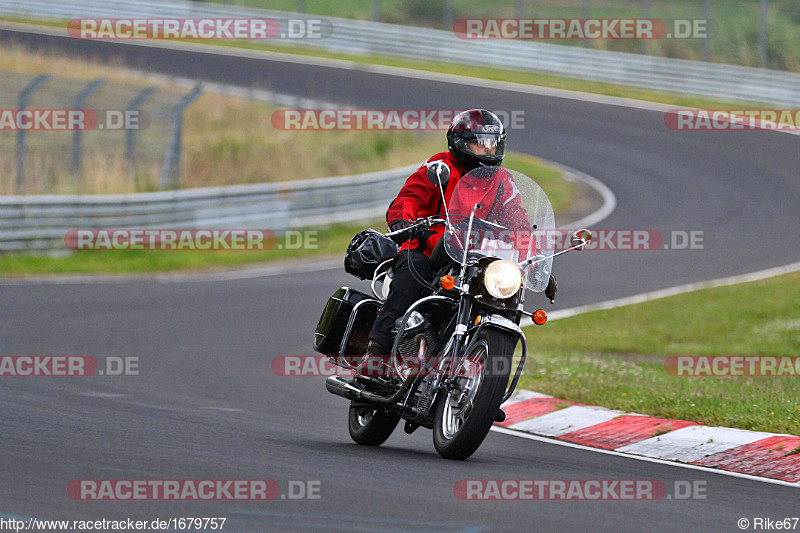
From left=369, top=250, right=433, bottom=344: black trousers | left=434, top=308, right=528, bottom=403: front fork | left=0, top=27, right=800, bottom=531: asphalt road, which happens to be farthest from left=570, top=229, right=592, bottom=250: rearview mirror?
left=0, top=27, right=800, bottom=531: asphalt road

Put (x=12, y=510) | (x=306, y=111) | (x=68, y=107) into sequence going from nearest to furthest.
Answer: (x=12, y=510) → (x=68, y=107) → (x=306, y=111)

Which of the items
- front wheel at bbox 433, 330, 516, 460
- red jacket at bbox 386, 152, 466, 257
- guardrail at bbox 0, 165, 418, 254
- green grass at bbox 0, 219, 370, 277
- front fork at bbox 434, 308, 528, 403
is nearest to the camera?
front wheel at bbox 433, 330, 516, 460

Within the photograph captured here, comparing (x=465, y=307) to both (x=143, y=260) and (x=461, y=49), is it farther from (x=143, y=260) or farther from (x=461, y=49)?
(x=461, y=49)

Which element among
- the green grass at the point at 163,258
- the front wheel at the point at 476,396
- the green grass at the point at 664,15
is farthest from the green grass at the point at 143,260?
the green grass at the point at 664,15

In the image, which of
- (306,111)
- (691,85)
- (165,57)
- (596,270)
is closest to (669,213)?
(596,270)

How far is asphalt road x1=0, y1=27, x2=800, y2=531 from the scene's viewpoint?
19.2ft

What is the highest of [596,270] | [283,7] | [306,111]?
[283,7]

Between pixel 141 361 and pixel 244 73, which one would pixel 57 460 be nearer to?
pixel 141 361

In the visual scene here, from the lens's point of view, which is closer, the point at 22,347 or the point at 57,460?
the point at 57,460

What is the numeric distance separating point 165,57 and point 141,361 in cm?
2749

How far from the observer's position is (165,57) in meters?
38.5

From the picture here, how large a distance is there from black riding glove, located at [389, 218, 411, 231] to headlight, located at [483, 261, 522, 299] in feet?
2.48

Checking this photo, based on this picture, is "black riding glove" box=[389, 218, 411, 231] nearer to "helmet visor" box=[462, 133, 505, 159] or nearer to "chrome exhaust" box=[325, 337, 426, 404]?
"helmet visor" box=[462, 133, 505, 159]

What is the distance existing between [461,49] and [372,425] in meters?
32.9
